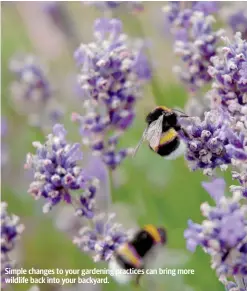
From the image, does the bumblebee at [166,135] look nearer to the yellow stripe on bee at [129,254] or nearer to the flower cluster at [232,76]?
the flower cluster at [232,76]

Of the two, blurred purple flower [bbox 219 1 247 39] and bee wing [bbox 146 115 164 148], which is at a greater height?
blurred purple flower [bbox 219 1 247 39]

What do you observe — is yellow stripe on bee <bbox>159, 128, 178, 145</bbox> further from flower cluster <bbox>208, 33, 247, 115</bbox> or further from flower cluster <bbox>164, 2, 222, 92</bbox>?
flower cluster <bbox>164, 2, 222, 92</bbox>

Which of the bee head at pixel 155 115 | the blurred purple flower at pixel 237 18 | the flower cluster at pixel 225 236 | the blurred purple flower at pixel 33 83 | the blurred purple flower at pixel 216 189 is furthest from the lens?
the blurred purple flower at pixel 33 83

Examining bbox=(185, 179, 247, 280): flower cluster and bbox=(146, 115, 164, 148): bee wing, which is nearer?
bbox=(185, 179, 247, 280): flower cluster

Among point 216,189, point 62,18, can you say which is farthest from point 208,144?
point 62,18

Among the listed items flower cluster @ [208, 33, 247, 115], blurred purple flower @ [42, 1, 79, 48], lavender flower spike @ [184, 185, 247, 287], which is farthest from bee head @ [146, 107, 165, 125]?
blurred purple flower @ [42, 1, 79, 48]

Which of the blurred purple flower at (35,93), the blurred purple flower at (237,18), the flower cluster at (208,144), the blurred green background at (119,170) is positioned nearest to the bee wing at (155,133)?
the flower cluster at (208,144)

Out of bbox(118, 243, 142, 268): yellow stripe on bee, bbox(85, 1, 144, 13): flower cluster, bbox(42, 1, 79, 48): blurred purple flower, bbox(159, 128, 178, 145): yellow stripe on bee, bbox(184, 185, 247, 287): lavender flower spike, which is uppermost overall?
bbox(42, 1, 79, 48): blurred purple flower
